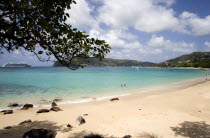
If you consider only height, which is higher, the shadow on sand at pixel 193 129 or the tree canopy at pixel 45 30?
the tree canopy at pixel 45 30

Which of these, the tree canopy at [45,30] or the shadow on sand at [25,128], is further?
the shadow on sand at [25,128]

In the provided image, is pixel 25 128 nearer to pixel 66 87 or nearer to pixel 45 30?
pixel 45 30

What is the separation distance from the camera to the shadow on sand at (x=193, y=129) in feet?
21.7

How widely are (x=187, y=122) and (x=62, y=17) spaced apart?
8762 mm

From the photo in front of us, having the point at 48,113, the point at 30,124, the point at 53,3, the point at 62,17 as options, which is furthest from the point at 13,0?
the point at 48,113

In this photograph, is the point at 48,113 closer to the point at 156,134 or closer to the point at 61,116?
the point at 61,116

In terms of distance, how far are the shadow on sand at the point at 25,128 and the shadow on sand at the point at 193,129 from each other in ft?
19.4

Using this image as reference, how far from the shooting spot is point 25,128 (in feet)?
26.3

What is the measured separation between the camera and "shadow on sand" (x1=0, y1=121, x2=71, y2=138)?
7.16 meters

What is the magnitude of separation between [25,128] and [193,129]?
364 inches

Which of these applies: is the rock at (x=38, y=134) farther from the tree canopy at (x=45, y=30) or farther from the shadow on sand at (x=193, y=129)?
the shadow on sand at (x=193, y=129)

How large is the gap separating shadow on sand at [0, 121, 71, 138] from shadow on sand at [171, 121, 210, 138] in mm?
5926

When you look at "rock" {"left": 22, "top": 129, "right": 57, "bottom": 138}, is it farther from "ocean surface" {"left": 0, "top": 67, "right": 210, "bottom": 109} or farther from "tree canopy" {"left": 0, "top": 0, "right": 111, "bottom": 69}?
"ocean surface" {"left": 0, "top": 67, "right": 210, "bottom": 109}

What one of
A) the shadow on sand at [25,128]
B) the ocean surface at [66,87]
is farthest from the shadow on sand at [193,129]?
the ocean surface at [66,87]
